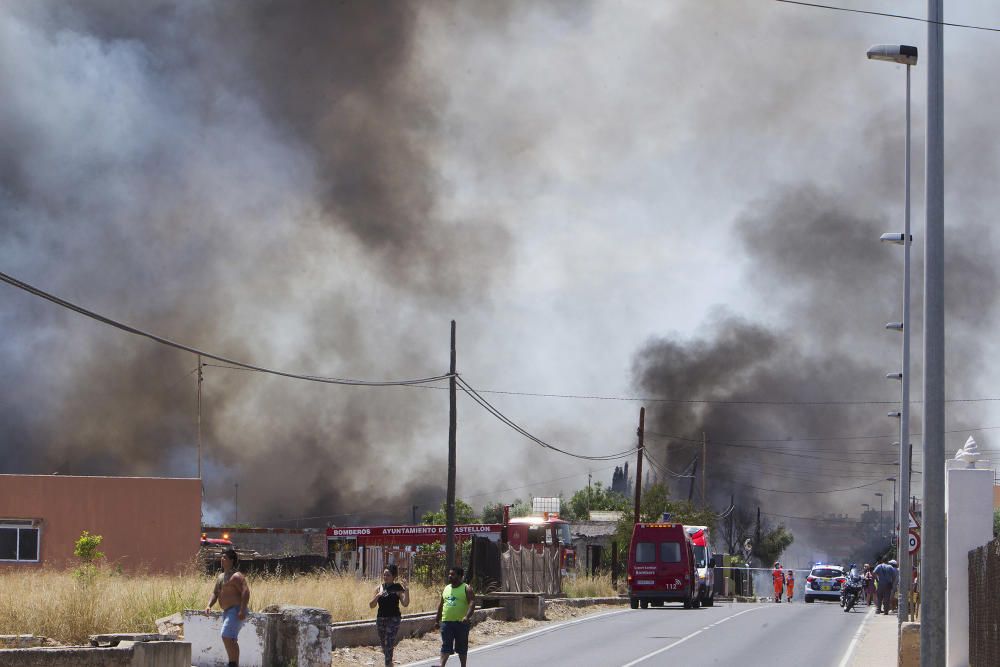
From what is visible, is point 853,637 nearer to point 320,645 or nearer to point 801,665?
point 801,665

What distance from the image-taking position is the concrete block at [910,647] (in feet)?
53.4

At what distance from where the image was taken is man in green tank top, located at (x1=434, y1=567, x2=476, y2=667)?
16531 millimetres

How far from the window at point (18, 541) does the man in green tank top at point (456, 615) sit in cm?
2622

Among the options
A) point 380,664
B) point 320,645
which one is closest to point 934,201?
point 320,645

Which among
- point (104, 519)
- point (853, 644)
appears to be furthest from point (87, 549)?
point (853, 644)

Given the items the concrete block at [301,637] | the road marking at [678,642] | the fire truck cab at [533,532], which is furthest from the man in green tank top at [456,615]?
the fire truck cab at [533,532]

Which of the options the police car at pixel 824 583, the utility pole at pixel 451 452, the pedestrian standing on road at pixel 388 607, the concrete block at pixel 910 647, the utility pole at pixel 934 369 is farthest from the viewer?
the police car at pixel 824 583

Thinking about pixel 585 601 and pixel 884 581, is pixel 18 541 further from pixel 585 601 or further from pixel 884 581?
pixel 884 581

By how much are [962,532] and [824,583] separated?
33.9 m

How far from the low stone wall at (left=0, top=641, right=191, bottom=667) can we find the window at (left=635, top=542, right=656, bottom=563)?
23.8 meters

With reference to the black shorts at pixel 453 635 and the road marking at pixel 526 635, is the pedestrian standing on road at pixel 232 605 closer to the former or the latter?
the black shorts at pixel 453 635

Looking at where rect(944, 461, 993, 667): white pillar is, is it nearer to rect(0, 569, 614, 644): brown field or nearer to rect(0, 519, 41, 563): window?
rect(0, 569, 614, 644): brown field

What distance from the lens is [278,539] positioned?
2685 inches

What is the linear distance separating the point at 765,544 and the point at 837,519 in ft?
237
